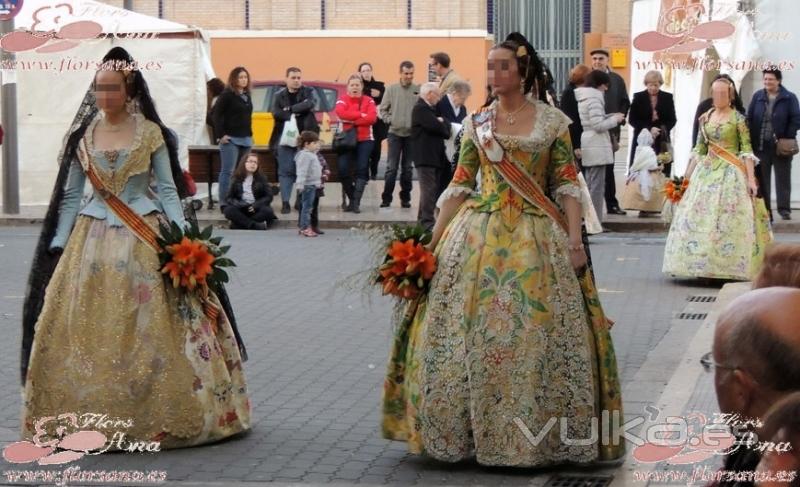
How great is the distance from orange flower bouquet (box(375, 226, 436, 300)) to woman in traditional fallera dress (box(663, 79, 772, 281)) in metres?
6.51

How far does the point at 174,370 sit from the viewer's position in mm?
6844

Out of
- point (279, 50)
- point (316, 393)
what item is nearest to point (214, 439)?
point (316, 393)

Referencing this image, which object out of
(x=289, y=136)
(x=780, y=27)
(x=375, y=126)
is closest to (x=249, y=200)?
(x=289, y=136)

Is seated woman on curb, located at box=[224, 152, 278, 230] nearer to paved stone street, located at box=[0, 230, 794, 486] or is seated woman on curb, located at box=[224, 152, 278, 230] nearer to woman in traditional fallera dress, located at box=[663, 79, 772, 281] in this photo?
paved stone street, located at box=[0, 230, 794, 486]

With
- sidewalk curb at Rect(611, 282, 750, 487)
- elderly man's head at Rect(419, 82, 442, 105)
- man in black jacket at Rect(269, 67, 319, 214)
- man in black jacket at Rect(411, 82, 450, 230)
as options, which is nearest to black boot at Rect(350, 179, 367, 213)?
man in black jacket at Rect(269, 67, 319, 214)

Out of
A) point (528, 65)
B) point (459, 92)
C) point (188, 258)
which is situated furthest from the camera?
point (459, 92)

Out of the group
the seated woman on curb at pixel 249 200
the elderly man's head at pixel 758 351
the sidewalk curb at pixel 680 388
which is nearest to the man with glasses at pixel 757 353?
the elderly man's head at pixel 758 351

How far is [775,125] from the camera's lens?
17766mm

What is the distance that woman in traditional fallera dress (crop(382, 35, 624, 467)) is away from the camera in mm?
6297

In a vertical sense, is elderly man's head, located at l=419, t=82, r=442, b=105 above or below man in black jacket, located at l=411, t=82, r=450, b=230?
above

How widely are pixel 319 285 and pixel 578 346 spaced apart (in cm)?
712

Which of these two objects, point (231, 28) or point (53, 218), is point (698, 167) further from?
point (231, 28)

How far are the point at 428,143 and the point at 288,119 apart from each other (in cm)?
291

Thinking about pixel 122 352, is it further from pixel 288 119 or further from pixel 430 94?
pixel 288 119
